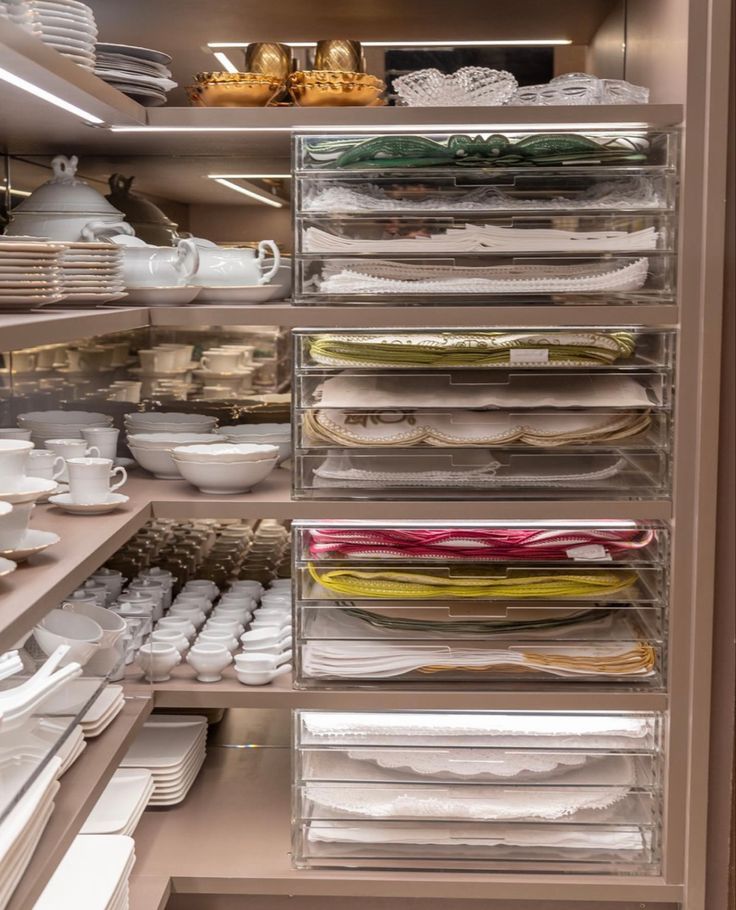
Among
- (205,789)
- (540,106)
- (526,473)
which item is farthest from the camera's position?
(205,789)

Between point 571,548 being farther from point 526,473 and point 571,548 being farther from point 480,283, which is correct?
point 480,283

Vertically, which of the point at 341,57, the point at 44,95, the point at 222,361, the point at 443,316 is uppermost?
the point at 341,57

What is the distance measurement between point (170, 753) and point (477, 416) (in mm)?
983

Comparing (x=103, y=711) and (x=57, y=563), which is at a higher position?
(x=57, y=563)

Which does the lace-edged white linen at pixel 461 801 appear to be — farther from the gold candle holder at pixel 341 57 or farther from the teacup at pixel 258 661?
the gold candle holder at pixel 341 57

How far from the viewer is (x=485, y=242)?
2.16 m

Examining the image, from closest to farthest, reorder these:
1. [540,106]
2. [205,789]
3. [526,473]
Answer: [540,106], [526,473], [205,789]

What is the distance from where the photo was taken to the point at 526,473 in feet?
7.36

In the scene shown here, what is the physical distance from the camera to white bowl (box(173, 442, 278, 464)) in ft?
7.38

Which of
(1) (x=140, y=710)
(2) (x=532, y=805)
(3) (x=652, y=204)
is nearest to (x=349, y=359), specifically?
(3) (x=652, y=204)

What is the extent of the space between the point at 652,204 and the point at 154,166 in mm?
1127

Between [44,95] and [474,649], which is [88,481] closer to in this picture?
[44,95]

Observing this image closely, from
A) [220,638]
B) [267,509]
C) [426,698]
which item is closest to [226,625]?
[220,638]

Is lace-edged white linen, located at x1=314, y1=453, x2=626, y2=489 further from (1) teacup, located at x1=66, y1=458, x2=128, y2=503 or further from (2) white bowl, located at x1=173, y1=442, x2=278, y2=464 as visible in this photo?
(1) teacup, located at x1=66, y1=458, x2=128, y2=503
